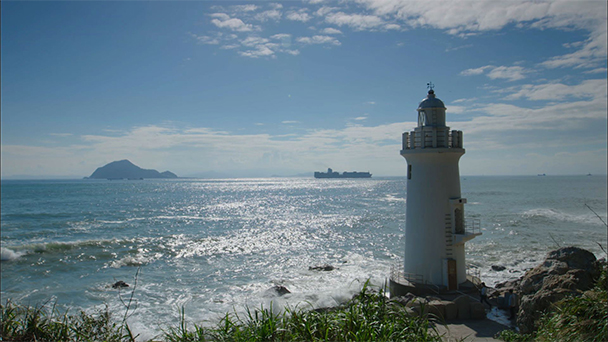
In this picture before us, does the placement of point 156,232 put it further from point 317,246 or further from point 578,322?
point 578,322

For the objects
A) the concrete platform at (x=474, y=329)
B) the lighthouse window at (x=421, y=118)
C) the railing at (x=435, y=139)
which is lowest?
the concrete platform at (x=474, y=329)

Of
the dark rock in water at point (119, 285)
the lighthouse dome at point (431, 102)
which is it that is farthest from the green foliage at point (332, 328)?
the dark rock in water at point (119, 285)

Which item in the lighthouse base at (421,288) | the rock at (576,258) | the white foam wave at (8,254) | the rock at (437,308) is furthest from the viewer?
the white foam wave at (8,254)

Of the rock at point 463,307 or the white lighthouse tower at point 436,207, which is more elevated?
the white lighthouse tower at point 436,207

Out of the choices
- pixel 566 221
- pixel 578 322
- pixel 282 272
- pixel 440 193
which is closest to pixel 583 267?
pixel 440 193

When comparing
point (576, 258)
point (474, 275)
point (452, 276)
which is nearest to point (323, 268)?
point (474, 275)

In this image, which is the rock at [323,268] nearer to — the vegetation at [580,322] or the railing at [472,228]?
the railing at [472,228]

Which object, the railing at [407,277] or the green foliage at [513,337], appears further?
the railing at [407,277]

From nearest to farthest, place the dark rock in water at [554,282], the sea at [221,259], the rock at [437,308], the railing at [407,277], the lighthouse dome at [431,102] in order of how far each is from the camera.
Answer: the dark rock in water at [554,282], the rock at [437,308], the railing at [407,277], the lighthouse dome at [431,102], the sea at [221,259]

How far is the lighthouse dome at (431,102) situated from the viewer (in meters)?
12.5

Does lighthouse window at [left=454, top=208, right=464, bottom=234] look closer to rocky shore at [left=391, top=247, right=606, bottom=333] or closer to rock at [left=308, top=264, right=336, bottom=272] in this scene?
rocky shore at [left=391, top=247, right=606, bottom=333]

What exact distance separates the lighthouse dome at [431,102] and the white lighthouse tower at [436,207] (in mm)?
33

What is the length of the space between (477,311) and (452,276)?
121cm

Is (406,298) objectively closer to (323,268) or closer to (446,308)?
(446,308)
